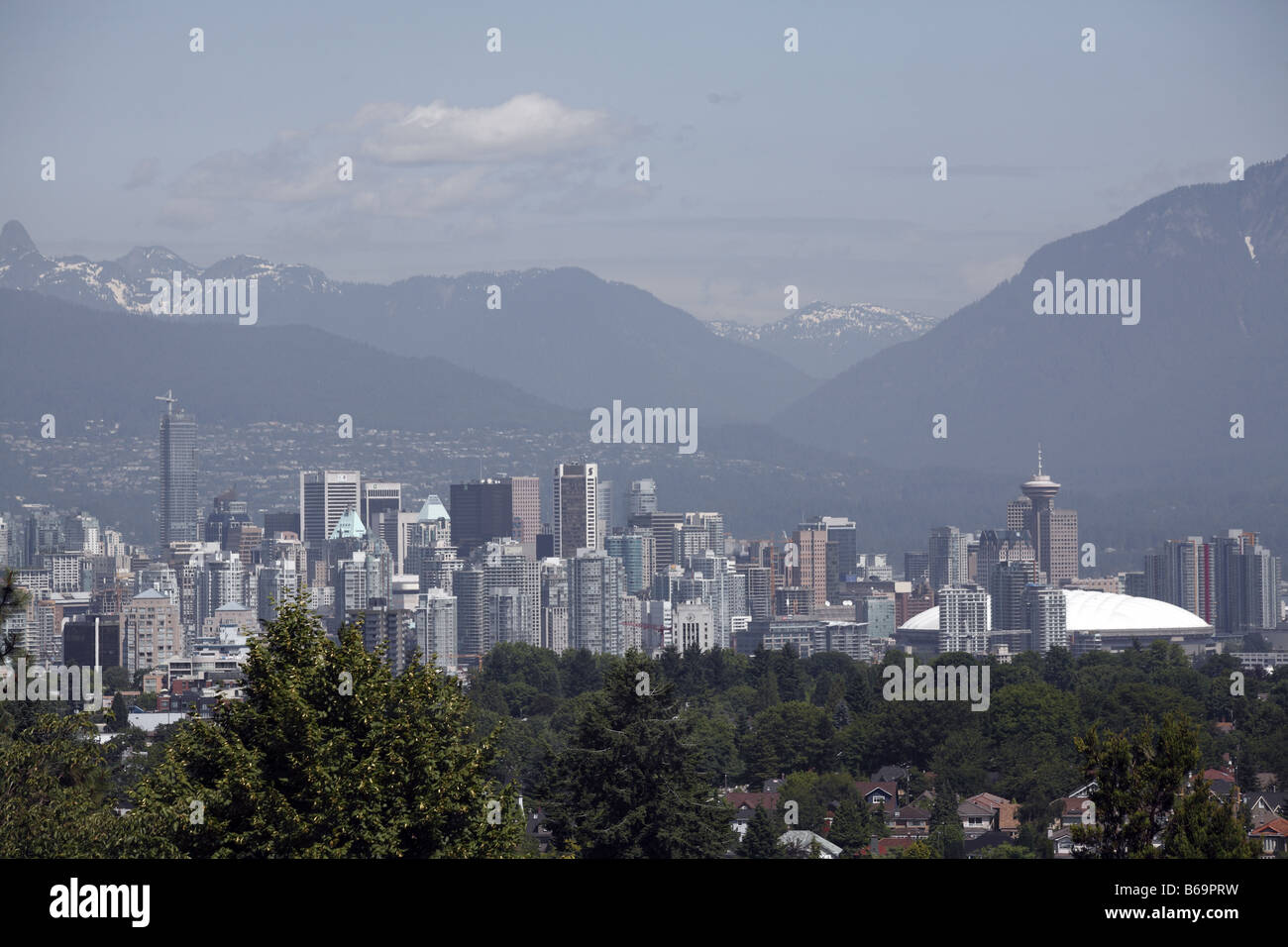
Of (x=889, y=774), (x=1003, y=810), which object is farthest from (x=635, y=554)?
(x=1003, y=810)

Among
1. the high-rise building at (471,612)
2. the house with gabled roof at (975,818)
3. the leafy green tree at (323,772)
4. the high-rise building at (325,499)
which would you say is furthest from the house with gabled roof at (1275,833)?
the high-rise building at (325,499)

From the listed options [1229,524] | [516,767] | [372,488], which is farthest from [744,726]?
[1229,524]

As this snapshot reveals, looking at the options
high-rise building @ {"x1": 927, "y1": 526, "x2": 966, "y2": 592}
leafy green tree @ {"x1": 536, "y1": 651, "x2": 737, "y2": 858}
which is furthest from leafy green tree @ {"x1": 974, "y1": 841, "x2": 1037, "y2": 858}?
high-rise building @ {"x1": 927, "y1": 526, "x2": 966, "y2": 592}

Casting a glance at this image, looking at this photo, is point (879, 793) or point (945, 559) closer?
point (879, 793)

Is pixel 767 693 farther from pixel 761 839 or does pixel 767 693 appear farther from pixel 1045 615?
pixel 1045 615

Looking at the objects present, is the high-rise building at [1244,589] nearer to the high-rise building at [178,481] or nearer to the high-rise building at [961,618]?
the high-rise building at [961,618]

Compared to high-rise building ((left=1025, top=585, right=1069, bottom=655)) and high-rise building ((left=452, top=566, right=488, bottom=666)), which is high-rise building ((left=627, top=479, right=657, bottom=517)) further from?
high-rise building ((left=1025, top=585, right=1069, bottom=655))
